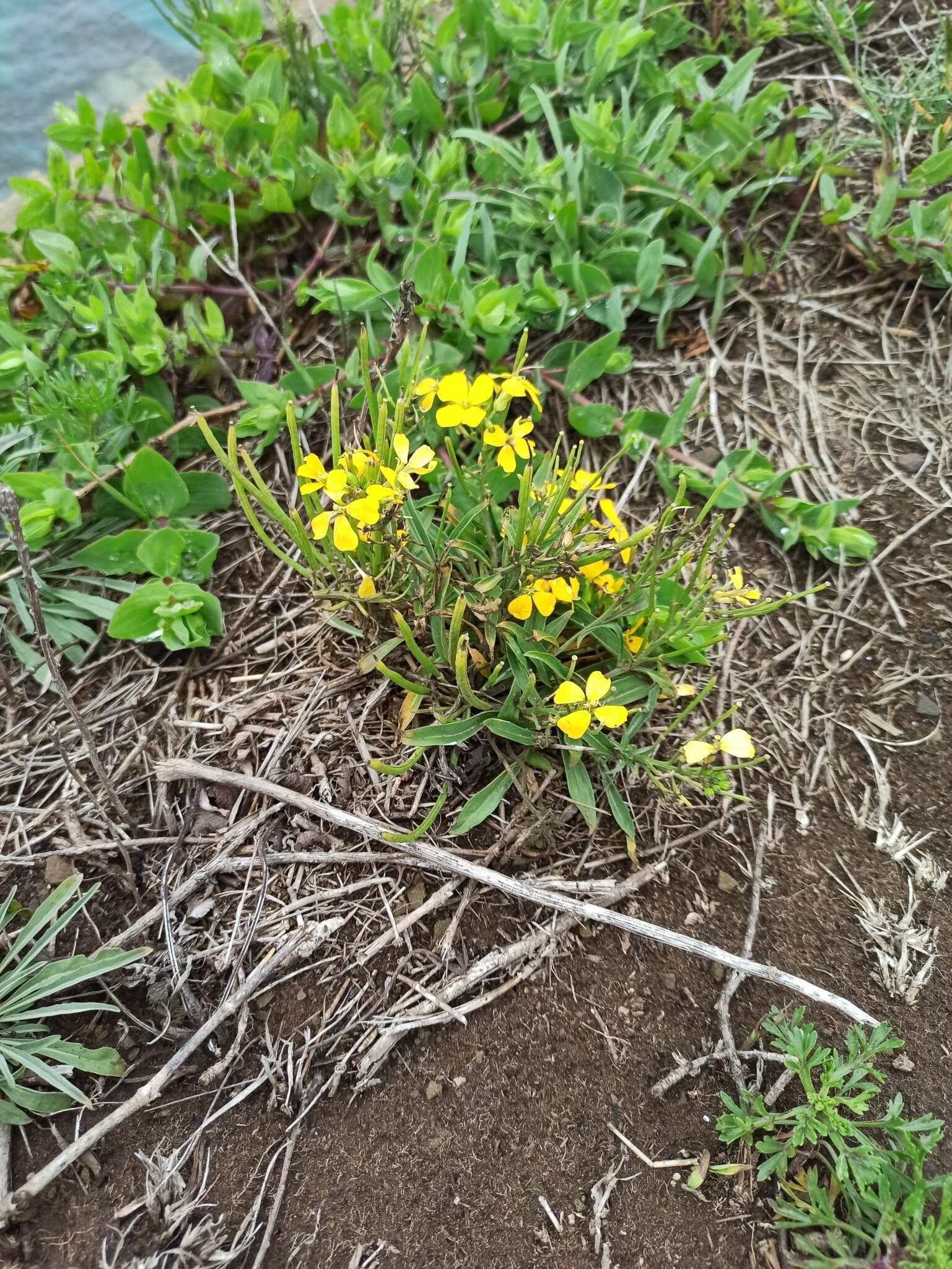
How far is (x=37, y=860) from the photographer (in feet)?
5.07

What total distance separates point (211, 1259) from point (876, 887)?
1289mm

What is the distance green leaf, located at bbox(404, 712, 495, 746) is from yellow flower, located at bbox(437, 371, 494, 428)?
534 millimetres

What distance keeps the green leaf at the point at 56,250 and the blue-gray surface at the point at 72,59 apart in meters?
0.97

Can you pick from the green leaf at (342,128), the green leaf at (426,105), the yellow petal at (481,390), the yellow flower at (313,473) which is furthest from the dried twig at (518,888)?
the green leaf at (426,105)

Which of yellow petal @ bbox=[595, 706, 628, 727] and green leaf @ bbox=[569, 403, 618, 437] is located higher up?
green leaf @ bbox=[569, 403, 618, 437]

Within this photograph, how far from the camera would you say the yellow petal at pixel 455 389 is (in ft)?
4.60

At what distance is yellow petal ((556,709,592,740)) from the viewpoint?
4.38 feet

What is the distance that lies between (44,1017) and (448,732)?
0.82m

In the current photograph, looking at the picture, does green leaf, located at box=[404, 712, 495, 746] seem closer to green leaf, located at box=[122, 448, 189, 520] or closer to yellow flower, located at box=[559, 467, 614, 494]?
yellow flower, located at box=[559, 467, 614, 494]

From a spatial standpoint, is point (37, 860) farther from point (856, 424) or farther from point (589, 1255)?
point (856, 424)

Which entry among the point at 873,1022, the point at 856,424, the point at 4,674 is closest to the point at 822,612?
the point at 856,424

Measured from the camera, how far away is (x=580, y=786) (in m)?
1.51

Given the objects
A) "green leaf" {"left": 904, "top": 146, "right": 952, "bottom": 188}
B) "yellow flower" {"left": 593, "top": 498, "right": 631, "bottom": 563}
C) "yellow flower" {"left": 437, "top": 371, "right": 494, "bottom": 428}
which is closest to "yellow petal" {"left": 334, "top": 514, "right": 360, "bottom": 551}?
"yellow flower" {"left": 437, "top": 371, "right": 494, "bottom": 428}

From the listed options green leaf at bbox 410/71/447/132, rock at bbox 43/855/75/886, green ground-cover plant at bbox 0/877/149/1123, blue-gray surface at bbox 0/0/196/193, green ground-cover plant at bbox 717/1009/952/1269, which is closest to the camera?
green ground-cover plant at bbox 717/1009/952/1269
